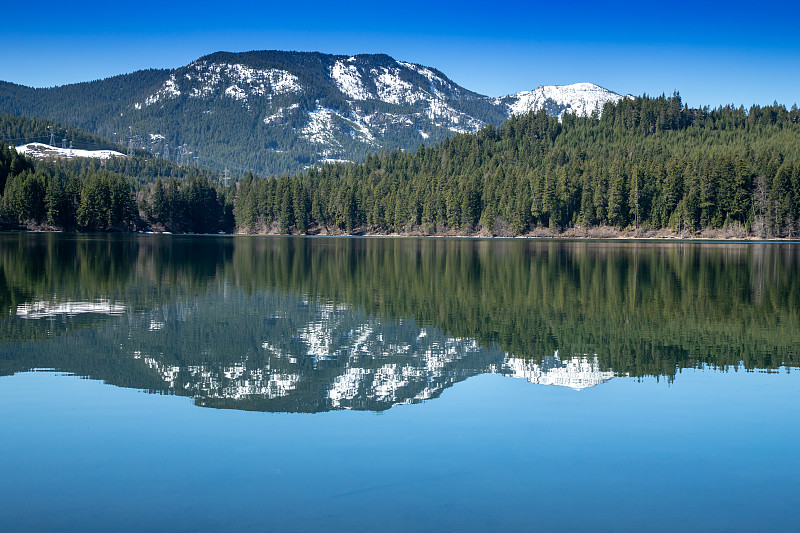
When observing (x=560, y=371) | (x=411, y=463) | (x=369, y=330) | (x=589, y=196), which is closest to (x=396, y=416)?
(x=411, y=463)

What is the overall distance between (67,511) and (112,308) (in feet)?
62.7

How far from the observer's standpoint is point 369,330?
23078 millimetres

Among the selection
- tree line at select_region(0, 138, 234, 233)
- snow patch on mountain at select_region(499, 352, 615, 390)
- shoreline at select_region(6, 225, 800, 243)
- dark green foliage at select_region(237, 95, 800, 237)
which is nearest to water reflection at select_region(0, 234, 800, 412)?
snow patch on mountain at select_region(499, 352, 615, 390)

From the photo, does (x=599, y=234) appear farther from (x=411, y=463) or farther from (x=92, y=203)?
(x=411, y=463)

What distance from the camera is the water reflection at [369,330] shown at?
16.4 metres

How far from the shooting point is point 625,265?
53625mm

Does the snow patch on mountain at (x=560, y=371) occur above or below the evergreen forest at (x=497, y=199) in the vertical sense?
below

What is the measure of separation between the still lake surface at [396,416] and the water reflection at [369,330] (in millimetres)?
132

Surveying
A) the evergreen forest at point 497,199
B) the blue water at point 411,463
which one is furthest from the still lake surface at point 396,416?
the evergreen forest at point 497,199

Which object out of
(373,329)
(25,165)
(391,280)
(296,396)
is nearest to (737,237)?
(391,280)

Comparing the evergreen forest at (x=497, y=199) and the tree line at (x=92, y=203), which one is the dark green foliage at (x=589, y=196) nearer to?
the evergreen forest at (x=497, y=199)

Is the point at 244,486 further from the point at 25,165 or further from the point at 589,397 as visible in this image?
the point at 25,165

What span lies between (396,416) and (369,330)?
9.69 metres

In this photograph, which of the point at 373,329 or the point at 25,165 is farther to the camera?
the point at 25,165
